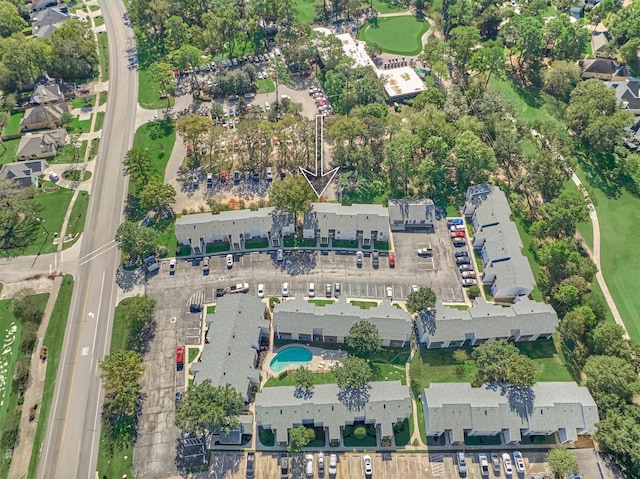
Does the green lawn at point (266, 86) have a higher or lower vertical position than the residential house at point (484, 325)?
higher

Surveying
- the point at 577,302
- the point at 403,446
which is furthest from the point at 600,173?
the point at 403,446

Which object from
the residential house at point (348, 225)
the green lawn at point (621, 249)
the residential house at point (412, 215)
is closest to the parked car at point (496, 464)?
the green lawn at point (621, 249)

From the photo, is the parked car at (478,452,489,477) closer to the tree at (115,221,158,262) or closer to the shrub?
the shrub

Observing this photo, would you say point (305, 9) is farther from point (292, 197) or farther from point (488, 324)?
point (488, 324)

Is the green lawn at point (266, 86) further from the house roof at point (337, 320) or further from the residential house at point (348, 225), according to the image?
the house roof at point (337, 320)

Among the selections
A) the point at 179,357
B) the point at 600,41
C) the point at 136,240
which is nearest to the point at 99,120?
the point at 136,240

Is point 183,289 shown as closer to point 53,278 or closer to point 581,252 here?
point 53,278
